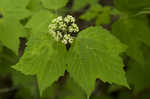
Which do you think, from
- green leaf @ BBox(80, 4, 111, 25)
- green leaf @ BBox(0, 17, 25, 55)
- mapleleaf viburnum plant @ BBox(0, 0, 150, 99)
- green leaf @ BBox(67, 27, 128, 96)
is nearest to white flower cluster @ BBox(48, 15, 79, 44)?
mapleleaf viburnum plant @ BBox(0, 0, 150, 99)

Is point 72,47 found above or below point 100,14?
below

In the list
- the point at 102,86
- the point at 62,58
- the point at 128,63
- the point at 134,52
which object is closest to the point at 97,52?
the point at 62,58

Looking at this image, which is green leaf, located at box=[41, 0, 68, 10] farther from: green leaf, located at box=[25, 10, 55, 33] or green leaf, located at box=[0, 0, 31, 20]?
green leaf, located at box=[0, 0, 31, 20]

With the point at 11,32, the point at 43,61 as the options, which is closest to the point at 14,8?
the point at 11,32

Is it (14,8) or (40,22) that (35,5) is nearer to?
(14,8)

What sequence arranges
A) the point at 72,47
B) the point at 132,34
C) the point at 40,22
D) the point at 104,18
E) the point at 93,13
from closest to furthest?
the point at 72,47, the point at 40,22, the point at 132,34, the point at 104,18, the point at 93,13

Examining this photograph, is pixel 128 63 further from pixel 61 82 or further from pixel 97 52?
pixel 97 52

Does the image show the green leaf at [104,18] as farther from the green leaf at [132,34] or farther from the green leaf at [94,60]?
the green leaf at [94,60]

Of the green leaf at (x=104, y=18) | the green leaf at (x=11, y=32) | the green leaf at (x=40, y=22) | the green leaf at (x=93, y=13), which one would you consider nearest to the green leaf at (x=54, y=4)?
the green leaf at (x=40, y=22)
